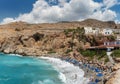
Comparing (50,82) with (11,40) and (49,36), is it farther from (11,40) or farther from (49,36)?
(11,40)

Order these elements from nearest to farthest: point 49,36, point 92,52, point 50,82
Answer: point 50,82, point 92,52, point 49,36

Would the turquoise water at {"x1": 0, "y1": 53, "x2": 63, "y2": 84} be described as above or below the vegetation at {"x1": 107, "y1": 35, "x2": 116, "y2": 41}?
below

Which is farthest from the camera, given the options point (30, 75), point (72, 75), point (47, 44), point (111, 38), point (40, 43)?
point (40, 43)

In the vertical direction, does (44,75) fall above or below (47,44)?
below

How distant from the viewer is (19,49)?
4742 inches

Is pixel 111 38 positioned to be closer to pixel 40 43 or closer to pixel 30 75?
pixel 40 43

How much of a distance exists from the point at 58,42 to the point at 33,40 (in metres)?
17.1

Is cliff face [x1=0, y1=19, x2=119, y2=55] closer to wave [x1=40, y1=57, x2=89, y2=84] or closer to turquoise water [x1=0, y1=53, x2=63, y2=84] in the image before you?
turquoise water [x1=0, y1=53, x2=63, y2=84]

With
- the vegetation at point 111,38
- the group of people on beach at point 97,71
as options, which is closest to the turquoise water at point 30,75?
the group of people on beach at point 97,71

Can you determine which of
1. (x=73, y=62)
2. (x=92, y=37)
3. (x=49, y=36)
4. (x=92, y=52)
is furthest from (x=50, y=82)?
(x=49, y=36)

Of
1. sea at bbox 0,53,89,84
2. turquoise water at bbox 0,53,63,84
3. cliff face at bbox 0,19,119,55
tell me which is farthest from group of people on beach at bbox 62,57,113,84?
cliff face at bbox 0,19,119,55

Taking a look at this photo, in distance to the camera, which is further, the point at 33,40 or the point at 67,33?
the point at 33,40

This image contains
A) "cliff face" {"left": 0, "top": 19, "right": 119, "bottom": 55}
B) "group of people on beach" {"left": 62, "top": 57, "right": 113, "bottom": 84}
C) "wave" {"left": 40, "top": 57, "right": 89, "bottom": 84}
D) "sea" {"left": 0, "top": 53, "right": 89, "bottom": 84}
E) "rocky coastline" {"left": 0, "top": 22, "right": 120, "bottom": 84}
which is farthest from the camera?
"cliff face" {"left": 0, "top": 19, "right": 119, "bottom": 55}

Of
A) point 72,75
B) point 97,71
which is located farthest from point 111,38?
point 72,75
